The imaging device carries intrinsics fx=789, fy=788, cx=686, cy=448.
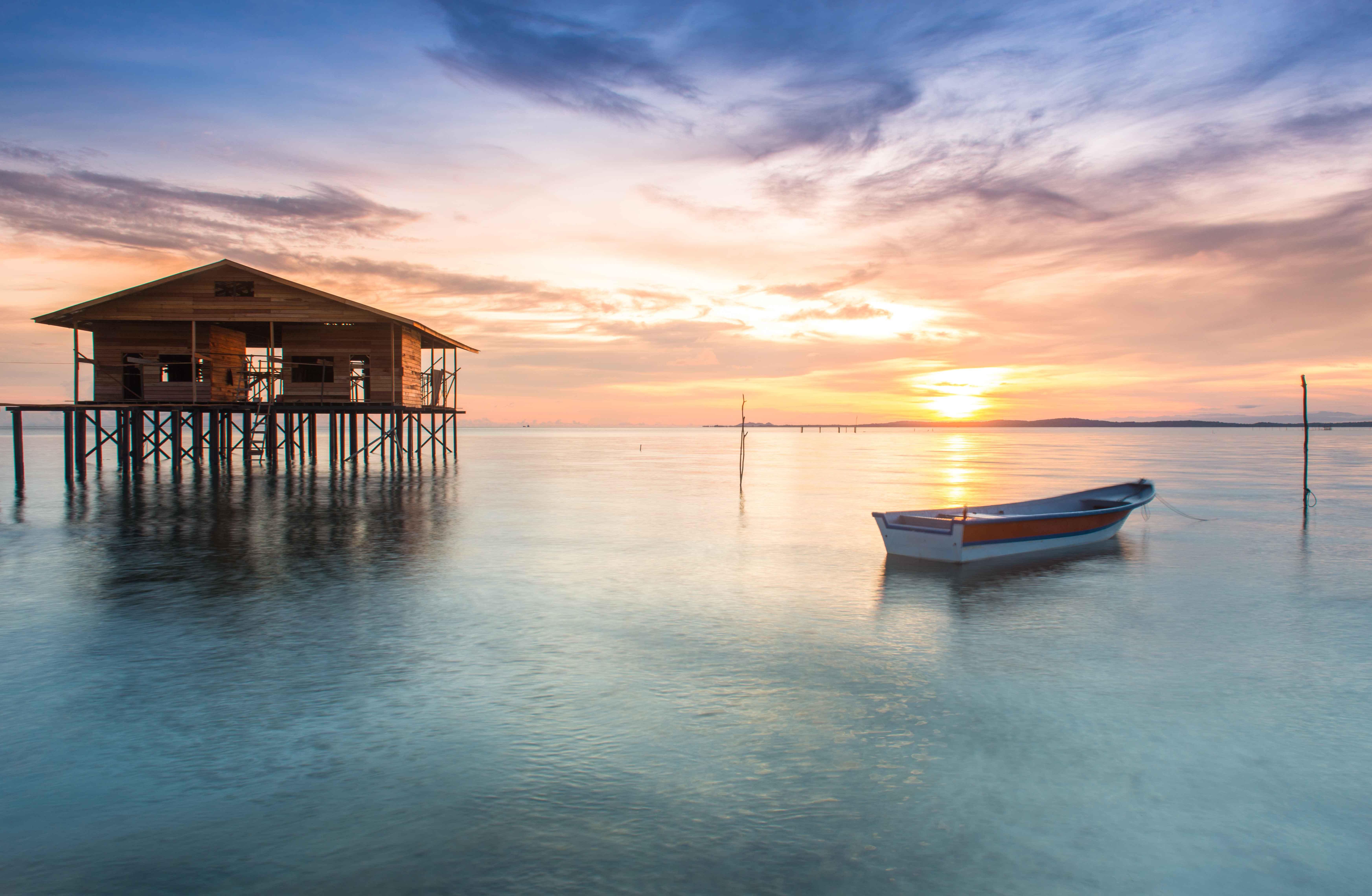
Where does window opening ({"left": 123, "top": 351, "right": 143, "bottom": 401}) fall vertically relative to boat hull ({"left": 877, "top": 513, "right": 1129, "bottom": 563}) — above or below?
above

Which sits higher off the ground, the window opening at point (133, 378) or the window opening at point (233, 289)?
the window opening at point (233, 289)

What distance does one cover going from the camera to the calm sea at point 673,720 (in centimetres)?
534

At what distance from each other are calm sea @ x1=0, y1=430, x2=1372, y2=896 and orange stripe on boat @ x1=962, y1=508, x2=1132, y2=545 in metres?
0.68

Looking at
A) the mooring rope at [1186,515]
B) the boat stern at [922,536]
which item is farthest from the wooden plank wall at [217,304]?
the mooring rope at [1186,515]

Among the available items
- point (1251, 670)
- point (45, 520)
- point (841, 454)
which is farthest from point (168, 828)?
point (841, 454)

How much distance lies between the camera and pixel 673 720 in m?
7.80

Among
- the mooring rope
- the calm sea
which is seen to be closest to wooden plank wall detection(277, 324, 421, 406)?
the calm sea

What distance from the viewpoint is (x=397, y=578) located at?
587 inches

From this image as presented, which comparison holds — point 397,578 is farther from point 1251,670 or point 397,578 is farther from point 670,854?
point 1251,670

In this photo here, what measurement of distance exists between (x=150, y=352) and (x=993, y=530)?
35.1 metres

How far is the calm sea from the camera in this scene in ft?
17.5

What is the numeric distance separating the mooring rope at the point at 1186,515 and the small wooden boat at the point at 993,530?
5.84m

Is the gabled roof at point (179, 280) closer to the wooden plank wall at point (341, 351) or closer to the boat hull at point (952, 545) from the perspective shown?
the wooden plank wall at point (341, 351)

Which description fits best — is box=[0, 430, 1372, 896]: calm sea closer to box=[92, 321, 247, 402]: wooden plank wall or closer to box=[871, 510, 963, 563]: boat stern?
box=[871, 510, 963, 563]: boat stern
